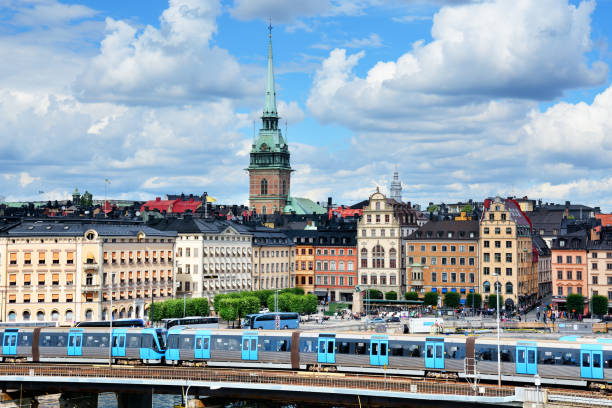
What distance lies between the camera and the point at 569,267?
513 ft

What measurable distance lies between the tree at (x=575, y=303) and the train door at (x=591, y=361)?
8213 cm

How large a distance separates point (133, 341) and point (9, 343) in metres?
12.0

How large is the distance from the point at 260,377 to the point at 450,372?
1460 centimetres

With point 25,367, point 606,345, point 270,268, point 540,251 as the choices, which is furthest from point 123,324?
point 540,251

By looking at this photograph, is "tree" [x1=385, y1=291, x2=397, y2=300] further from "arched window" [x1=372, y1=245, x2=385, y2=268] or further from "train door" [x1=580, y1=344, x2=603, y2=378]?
"train door" [x1=580, y1=344, x2=603, y2=378]

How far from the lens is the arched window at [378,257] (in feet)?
580

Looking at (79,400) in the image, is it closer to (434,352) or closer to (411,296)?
(434,352)

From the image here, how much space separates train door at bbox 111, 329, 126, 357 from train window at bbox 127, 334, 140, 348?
24.2 inches

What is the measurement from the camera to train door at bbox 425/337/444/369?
7225cm

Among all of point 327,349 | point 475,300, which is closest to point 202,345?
point 327,349

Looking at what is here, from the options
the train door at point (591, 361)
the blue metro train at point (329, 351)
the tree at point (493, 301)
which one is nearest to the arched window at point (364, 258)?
the tree at point (493, 301)

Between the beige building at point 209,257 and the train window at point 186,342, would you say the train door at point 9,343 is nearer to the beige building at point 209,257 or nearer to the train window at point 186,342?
the train window at point 186,342

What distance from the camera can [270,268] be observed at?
180 metres

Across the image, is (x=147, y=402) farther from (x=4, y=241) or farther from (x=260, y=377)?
(x=4, y=241)
